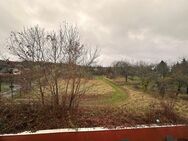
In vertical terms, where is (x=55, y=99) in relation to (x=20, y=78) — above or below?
below

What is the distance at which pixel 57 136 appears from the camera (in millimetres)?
3977

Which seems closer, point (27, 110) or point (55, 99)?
point (27, 110)

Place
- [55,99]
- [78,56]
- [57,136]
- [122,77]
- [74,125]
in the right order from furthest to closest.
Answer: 1. [122,77]
2. [78,56]
3. [55,99]
4. [74,125]
5. [57,136]

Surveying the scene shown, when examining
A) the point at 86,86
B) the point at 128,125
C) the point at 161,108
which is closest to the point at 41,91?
the point at 86,86

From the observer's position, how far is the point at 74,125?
4.85 metres

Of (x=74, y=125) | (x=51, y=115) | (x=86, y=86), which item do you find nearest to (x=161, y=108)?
(x=86, y=86)

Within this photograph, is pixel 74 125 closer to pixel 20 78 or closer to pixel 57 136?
pixel 57 136

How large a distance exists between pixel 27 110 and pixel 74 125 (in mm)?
1305

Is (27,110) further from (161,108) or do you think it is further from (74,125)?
(161,108)

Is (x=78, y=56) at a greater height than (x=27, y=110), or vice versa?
(x=78, y=56)

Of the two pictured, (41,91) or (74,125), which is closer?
(74,125)

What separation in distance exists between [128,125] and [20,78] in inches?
129

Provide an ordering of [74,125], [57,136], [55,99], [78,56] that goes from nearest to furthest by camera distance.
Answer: [57,136] < [74,125] < [55,99] < [78,56]

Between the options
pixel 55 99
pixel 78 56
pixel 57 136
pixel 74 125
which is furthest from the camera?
pixel 78 56
